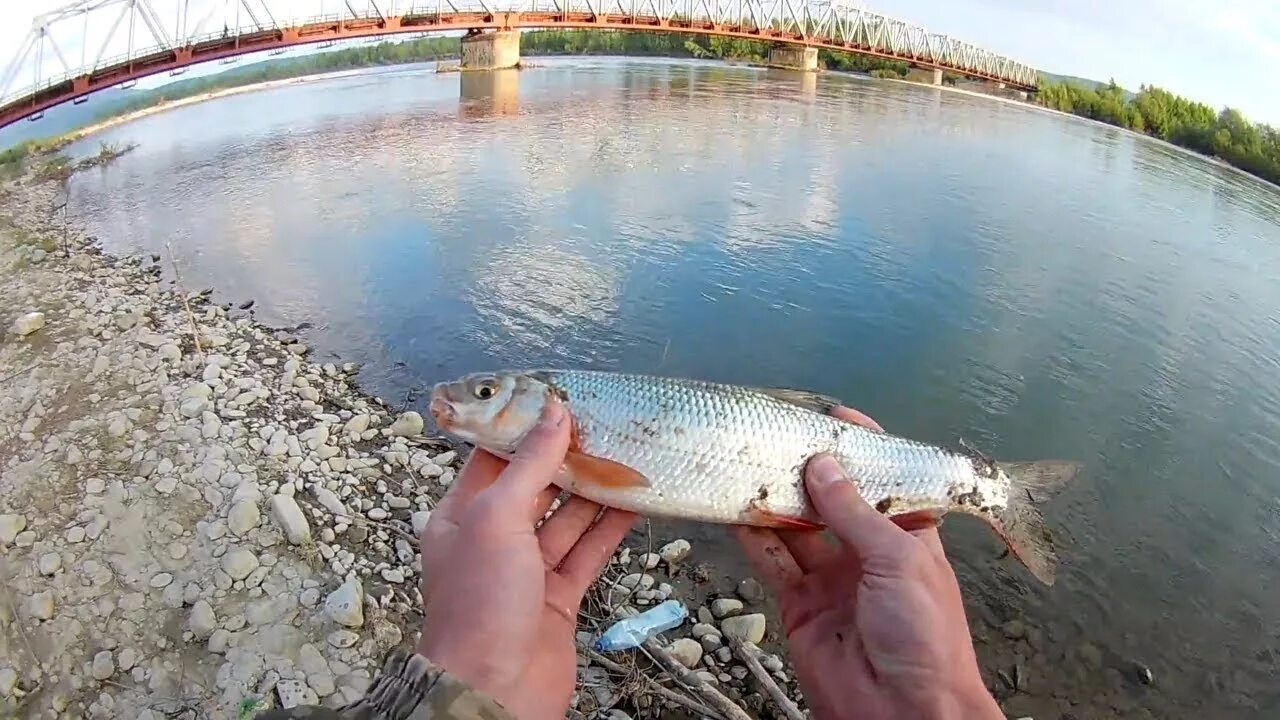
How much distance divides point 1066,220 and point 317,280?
54.2 ft

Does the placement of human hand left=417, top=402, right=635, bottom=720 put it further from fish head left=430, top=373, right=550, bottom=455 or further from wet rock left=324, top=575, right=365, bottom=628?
wet rock left=324, top=575, right=365, bottom=628

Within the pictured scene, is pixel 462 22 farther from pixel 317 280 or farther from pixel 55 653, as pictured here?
pixel 55 653

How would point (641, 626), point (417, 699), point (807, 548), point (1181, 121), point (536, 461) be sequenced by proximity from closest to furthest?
1. point (417, 699)
2. point (536, 461)
3. point (807, 548)
4. point (641, 626)
5. point (1181, 121)

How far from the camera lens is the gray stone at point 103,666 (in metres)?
4.45

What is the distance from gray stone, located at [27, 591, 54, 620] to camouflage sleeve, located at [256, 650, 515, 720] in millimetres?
4008

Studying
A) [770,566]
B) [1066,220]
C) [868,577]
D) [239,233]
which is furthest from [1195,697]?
[239,233]

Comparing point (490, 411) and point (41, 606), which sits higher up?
point (490, 411)

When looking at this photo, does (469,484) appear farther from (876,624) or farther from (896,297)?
(896,297)

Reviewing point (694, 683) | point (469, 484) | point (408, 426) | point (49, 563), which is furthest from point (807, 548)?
point (49, 563)

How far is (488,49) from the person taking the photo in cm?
5116

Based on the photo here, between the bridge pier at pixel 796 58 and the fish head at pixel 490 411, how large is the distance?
224 feet

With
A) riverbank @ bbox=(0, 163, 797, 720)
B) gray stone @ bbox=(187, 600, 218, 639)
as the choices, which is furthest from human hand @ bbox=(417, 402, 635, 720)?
gray stone @ bbox=(187, 600, 218, 639)

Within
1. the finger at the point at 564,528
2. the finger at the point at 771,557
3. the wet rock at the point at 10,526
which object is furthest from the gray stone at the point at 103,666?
the finger at the point at 771,557

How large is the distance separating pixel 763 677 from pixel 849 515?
210 centimetres
